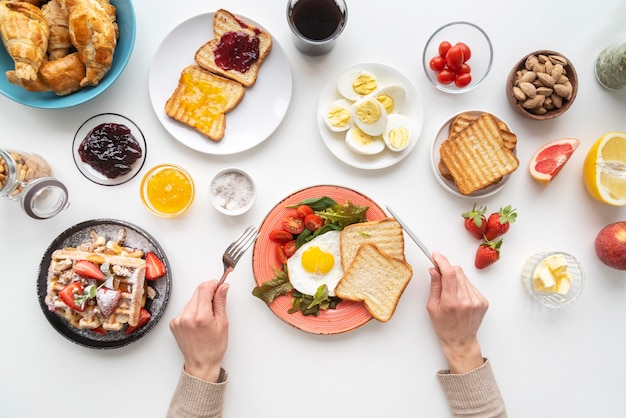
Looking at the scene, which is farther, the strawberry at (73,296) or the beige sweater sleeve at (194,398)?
the beige sweater sleeve at (194,398)

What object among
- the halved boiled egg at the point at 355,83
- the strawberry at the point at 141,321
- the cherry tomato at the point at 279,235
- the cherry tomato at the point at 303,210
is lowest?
the strawberry at the point at 141,321

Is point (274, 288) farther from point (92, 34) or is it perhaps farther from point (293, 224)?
point (92, 34)

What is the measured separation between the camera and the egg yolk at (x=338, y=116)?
2.12 metres

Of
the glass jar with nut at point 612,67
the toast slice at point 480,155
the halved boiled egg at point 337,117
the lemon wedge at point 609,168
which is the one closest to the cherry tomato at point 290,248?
the halved boiled egg at point 337,117

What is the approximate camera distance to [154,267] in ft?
6.88

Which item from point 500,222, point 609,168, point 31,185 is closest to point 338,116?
point 500,222

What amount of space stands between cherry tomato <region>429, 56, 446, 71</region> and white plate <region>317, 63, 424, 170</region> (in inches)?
5.9

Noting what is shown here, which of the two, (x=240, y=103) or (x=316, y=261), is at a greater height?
(x=240, y=103)

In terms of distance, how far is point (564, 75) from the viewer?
2.10m

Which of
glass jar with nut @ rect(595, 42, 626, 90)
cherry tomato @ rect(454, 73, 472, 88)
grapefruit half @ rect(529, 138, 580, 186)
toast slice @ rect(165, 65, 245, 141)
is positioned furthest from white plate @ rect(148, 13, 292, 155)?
glass jar with nut @ rect(595, 42, 626, 90)

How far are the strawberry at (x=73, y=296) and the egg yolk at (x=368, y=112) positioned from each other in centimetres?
142

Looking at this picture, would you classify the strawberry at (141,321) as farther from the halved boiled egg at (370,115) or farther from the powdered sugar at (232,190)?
the halved boiled egg at (370,115)

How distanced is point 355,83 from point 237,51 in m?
0.56

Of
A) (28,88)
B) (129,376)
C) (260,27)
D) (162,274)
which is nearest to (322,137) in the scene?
(260,27)
